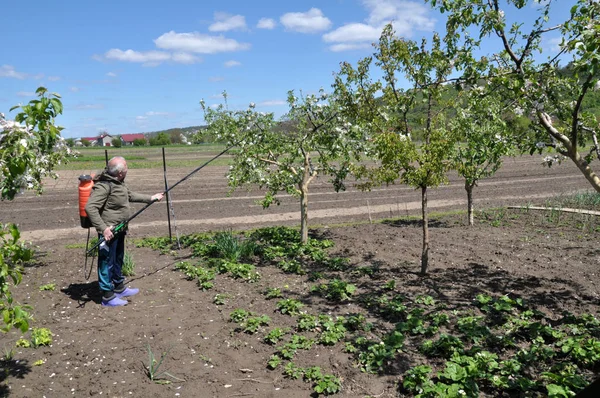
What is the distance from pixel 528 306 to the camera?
637 centimetres

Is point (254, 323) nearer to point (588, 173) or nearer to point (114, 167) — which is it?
point (114, 167)

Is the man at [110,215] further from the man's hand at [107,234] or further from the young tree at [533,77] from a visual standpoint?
the young tree at [533,77]

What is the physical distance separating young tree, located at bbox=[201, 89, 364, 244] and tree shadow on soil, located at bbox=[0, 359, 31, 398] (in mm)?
4504

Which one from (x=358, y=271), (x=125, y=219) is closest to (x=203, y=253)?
(x=125, y=219)

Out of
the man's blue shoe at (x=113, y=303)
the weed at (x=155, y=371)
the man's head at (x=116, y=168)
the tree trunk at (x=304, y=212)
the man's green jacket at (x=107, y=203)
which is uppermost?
the man's head at (x=116, y=168)

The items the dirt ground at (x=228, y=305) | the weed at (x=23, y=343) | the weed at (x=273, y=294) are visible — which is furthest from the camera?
the weed at (x=273, y=294)

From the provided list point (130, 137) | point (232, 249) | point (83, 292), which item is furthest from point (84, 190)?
point (130, 137)

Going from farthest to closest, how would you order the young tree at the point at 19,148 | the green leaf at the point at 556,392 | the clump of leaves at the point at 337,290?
the clump of leaves at the point at 337,290 < the green leaf at the point at 556,392 < the young tree at the point at 19,148

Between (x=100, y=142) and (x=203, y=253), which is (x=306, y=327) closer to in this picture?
(x=203, y=253)

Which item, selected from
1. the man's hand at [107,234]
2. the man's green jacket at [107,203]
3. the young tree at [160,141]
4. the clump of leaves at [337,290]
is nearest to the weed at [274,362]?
the clump of leaves at [337,290]

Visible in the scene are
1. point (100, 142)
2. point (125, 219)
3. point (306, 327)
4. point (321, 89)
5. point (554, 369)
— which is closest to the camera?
point (554, 369)

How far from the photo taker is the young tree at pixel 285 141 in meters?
8.72

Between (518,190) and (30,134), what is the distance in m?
19.7

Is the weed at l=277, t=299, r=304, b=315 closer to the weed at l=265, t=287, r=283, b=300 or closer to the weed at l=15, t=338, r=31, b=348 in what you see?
the weed at l=265, t=287, r=283, b=300
